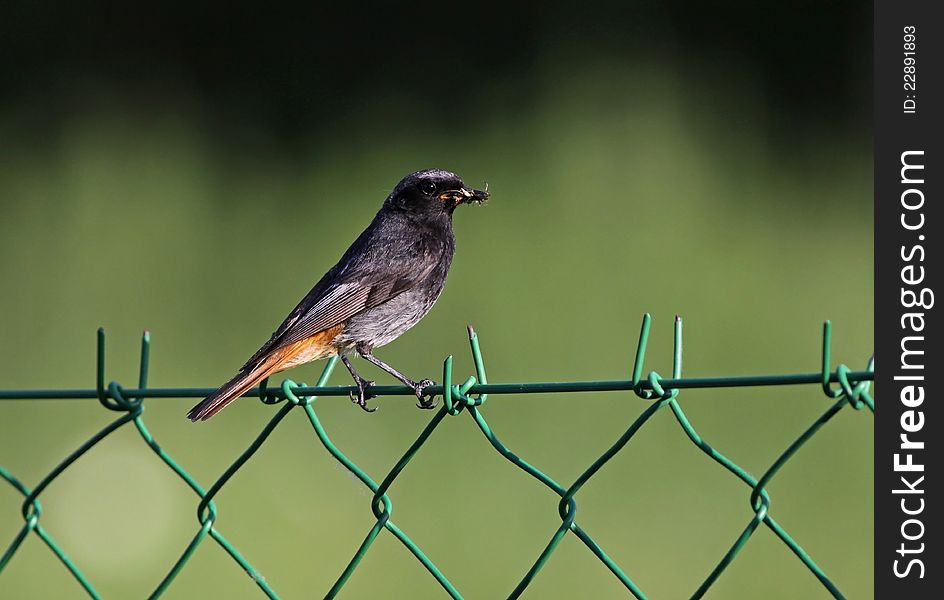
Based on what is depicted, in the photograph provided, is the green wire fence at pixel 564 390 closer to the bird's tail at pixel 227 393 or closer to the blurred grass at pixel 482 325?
the bird's tail at pixel 227 393

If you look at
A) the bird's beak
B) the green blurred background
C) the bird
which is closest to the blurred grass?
the green blurred background

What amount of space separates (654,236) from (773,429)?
1590 mm

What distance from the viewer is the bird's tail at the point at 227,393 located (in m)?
2.65

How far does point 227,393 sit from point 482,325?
8.55 feet

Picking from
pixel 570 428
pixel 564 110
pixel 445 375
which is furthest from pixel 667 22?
pixel 445 375

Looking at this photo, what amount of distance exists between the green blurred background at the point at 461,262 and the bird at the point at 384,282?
0.93 m

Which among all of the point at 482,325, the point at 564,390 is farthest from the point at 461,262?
the point at 564,390

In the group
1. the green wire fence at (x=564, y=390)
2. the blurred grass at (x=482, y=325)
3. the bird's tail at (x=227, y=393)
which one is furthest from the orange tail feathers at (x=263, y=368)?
the blurred grass at (x=482, y=325)

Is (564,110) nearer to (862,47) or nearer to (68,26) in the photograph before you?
(862,47)

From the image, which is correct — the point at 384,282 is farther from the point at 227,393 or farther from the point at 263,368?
the point at 227,393

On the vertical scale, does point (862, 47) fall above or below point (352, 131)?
above

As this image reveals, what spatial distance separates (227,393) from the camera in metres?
2.66

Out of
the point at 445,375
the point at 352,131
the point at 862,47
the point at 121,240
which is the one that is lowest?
the point at 445,375

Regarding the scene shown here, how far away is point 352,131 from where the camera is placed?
21.6 ft
